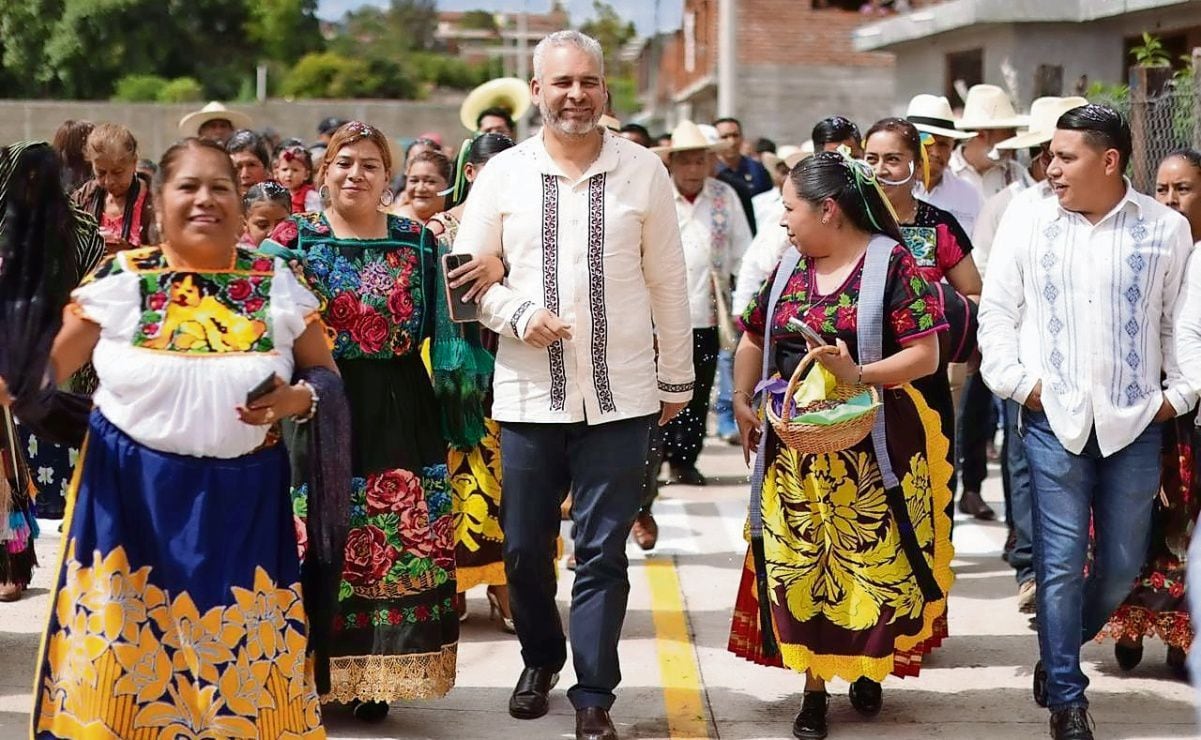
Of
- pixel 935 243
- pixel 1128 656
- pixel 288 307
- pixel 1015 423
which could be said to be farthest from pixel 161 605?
pixel 1015 423

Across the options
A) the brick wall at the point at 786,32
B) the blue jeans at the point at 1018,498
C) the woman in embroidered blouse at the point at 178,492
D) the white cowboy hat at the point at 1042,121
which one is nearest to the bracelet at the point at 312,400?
the woman in embroidered blouse at the point at 178,492

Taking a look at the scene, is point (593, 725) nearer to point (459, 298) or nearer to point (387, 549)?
point (387, 549)

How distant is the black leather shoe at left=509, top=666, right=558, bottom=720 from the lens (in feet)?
20.2

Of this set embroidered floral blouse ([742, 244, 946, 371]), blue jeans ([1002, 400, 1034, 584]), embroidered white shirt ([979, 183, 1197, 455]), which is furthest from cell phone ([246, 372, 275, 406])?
blue jeans ([1002, 400, 1034, 584])

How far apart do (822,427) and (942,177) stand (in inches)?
145

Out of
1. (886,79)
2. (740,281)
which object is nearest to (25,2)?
(886,79)

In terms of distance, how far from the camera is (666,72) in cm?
5834

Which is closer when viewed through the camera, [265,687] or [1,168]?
[265,687]

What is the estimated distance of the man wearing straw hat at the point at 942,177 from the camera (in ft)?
29.2

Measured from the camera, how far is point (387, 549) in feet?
19.2

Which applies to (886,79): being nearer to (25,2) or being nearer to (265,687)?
(25,2)

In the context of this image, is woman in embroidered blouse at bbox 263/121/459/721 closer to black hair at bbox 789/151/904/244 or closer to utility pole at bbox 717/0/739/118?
black hair at bbox 789/151/904/244

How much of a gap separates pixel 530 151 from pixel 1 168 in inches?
65.6

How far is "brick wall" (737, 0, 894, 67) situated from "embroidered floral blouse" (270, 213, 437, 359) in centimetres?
2822
